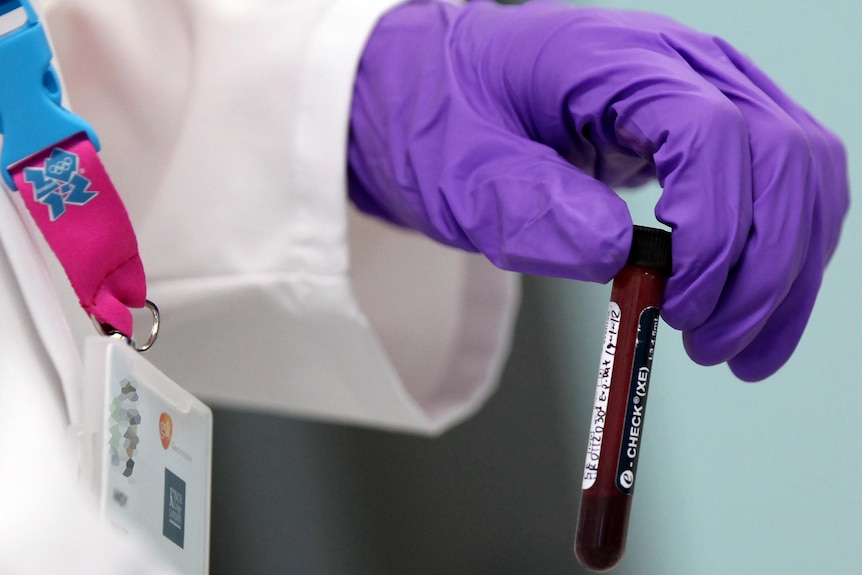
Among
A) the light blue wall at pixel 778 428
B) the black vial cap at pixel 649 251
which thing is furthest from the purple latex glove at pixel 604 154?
the light blue wall at pixel 778 428

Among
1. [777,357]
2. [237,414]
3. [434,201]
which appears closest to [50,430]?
[434,201]

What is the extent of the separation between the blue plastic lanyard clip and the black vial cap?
0.28 metres

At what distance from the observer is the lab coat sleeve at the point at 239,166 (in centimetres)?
62

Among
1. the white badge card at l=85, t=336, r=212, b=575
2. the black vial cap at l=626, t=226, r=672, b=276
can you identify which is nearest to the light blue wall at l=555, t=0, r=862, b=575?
the black vial cap at l=626, t=226, r=672, b=276

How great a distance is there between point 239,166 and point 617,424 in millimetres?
343

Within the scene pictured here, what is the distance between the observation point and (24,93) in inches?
16.3

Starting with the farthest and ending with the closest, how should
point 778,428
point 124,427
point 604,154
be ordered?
point 778,428 < point 604,154 < point 124,427

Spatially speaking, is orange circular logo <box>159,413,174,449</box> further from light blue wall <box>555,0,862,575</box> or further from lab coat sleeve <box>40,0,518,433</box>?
light blue wall <box>555,0,862,575</box>

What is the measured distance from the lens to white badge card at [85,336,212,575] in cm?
37

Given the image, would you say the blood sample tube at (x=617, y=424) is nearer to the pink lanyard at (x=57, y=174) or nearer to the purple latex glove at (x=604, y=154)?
the purple latex glove at (x=604, y=154)

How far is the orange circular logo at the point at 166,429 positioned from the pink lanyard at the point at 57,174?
5 cm

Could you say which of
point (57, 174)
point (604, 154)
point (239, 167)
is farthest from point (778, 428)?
point (57, 174)

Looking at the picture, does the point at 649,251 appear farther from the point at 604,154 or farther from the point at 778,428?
the point at 778,428

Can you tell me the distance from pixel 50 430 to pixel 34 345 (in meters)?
0.05
